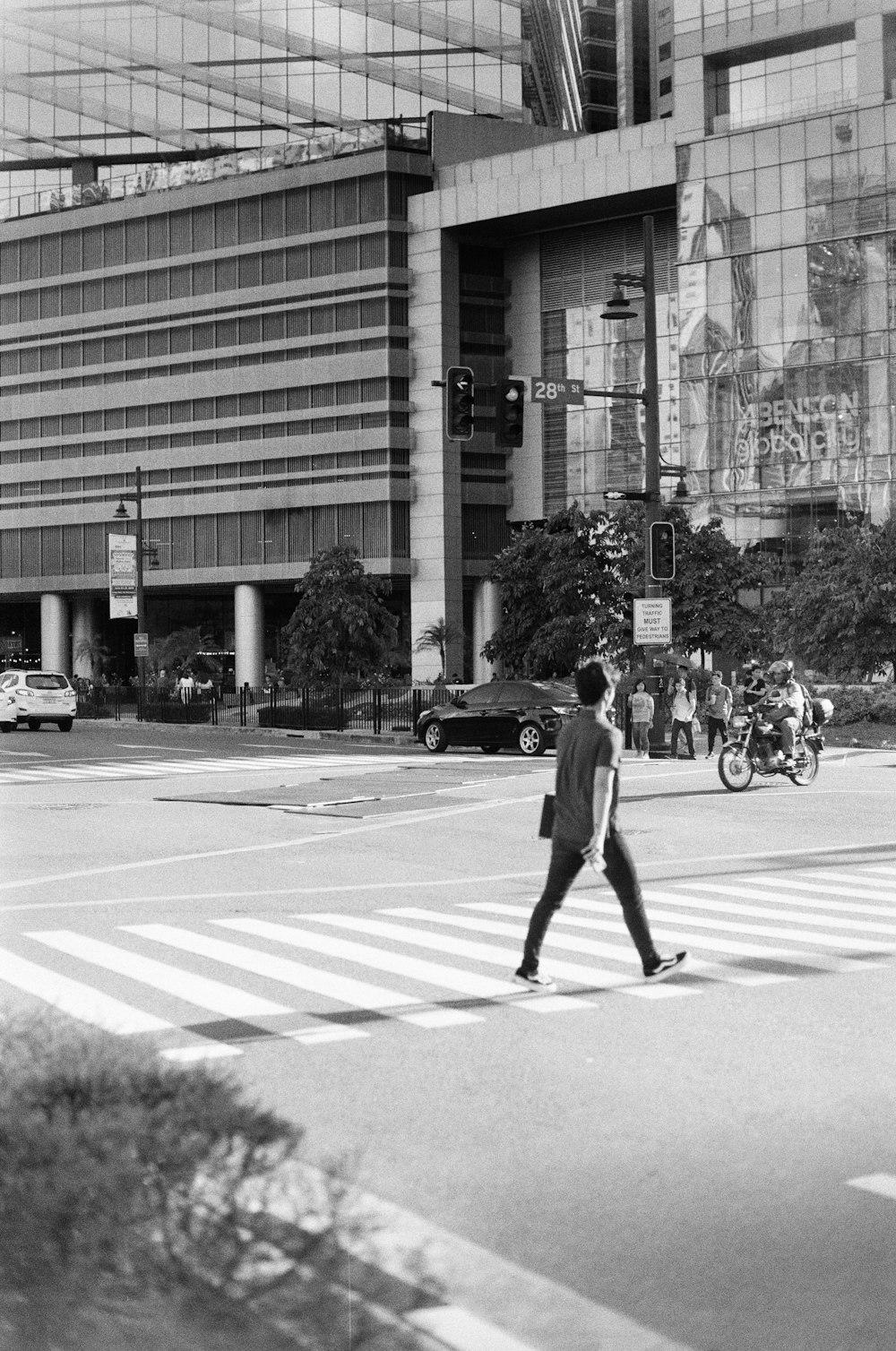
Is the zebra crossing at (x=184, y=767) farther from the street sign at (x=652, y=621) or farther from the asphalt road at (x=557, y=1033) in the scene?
the asphalt road at (x=557, y=1033)

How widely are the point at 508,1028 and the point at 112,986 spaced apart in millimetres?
2402

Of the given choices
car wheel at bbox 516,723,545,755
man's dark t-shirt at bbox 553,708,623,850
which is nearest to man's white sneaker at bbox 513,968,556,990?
man's dark t-shirt at bbox 553,708,623,850

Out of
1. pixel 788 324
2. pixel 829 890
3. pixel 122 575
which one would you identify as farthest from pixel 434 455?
pixel 829 890

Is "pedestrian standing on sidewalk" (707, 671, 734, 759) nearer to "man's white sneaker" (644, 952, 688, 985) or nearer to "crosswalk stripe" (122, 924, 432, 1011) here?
"crosswalk stripe" (122, 924, 432, 1011)

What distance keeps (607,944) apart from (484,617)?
249 ft

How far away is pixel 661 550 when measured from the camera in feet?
103

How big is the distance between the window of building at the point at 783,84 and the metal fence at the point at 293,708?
35377 mm

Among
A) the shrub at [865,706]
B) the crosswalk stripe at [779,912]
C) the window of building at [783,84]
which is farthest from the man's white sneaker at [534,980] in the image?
the window of building at [783,84]

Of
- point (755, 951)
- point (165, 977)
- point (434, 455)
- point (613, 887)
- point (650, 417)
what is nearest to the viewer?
point (613, 887)

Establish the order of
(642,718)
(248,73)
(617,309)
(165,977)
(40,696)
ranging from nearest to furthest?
(165,977) → (617,309) → (642,718) → (40,696) → (248,73)

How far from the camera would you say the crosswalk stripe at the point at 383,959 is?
31.1 ft

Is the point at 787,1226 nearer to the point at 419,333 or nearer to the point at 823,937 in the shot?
the point at 823,937

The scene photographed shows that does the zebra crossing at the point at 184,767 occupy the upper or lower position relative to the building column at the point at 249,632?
lower

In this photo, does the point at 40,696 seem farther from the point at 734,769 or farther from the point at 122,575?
the point at 734,769
